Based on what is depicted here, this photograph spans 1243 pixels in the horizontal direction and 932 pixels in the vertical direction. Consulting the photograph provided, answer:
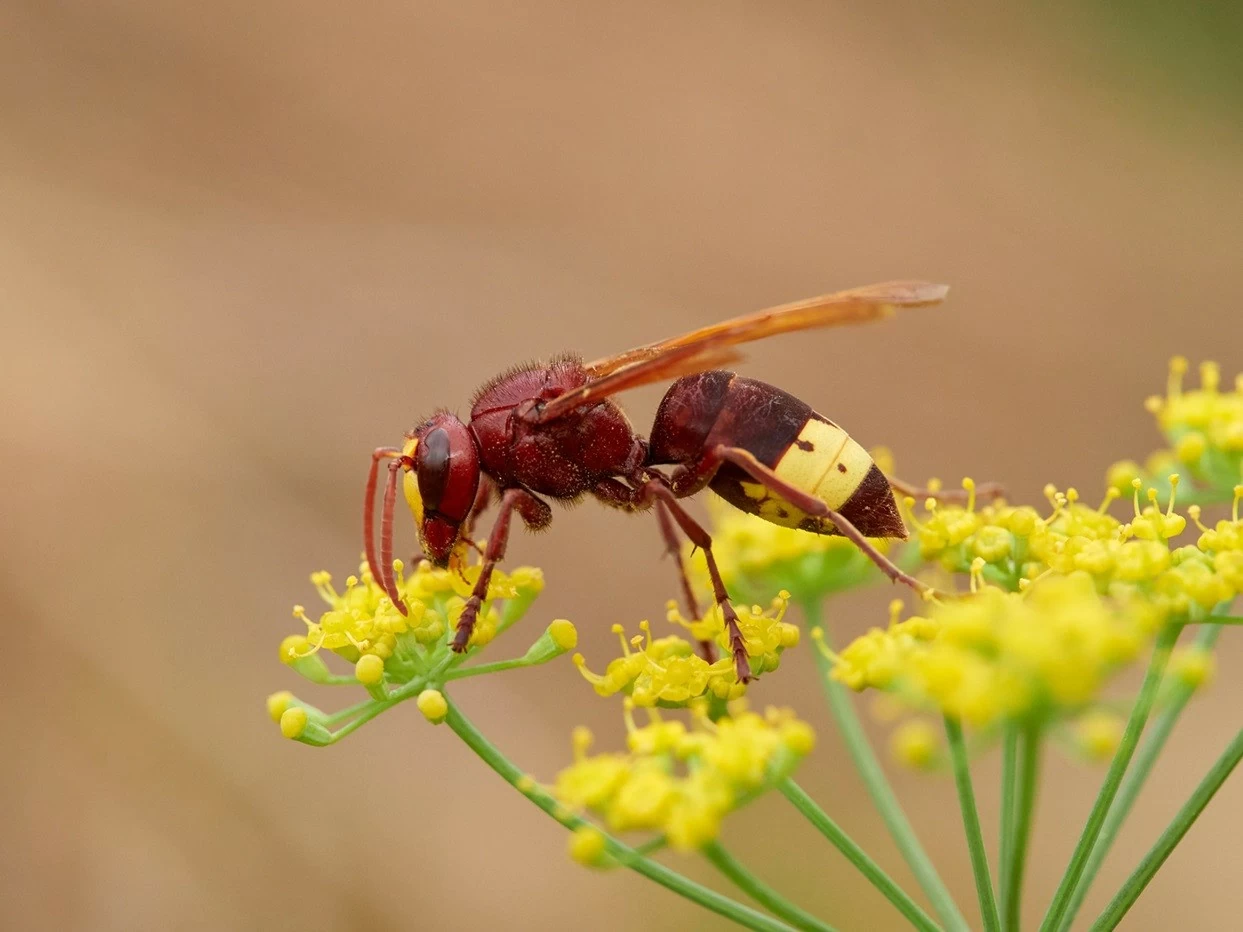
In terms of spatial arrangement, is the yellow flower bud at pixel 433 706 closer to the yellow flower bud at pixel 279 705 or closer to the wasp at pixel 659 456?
the wasp at pixel 659 456

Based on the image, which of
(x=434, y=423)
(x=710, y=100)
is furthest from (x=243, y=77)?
(x=434, y=423)

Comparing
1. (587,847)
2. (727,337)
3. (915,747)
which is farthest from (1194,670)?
(727,337)

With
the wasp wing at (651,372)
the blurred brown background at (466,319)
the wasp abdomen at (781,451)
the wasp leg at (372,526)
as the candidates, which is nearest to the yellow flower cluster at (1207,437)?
the wasp abdomen at (781,451)

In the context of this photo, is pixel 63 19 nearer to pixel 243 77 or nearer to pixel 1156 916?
pixel 243 77

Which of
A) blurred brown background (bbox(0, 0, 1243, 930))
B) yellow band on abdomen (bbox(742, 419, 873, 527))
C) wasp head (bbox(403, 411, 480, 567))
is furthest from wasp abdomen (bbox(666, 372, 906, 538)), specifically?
blurred brown background (bbox(0, 0, 1243, 930))

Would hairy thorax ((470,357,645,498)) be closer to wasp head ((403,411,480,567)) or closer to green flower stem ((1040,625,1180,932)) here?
wasp head ((403,411,480,567))
